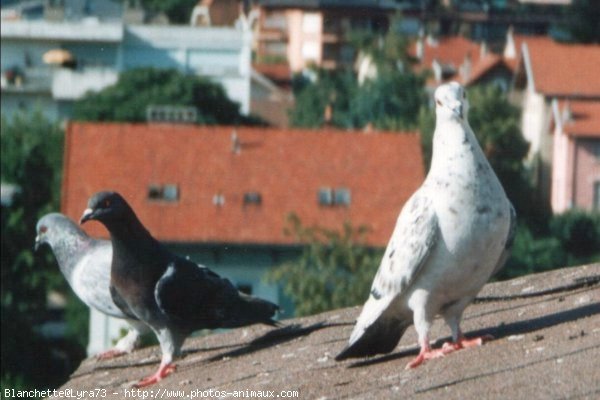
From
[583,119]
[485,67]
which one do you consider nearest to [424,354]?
[583,119]

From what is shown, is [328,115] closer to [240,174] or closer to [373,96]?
[373,96]

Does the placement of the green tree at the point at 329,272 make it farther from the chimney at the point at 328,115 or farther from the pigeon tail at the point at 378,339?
the chimney at the point at 328,115

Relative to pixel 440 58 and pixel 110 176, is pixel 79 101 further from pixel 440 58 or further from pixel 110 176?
pixel 440 58

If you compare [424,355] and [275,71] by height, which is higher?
[424,355]

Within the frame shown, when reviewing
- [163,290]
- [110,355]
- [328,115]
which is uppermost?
[163,290]

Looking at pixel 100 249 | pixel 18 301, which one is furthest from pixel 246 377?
pixel 18 301

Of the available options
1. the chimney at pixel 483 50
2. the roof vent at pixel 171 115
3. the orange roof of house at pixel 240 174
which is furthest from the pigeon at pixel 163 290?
the chimney at pixel 483 50

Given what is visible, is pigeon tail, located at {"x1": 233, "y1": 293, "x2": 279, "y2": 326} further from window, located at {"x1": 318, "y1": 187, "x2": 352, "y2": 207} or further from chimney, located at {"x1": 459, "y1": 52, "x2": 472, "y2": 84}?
chimney, located at {"x1": 459, "y1": 52, "x2": 472, "y2": 84}

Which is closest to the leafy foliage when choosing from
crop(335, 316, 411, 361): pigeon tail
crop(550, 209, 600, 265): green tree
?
crop(550, 209, 600, 265): green tree
